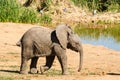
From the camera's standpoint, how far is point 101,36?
97.3ft

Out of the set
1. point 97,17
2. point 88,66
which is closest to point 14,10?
point 97,17

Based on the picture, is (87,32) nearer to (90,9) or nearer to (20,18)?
(20,18)

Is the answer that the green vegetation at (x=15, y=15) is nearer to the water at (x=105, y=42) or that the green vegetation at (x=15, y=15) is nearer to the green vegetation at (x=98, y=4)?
the water at (x=105, y=42)

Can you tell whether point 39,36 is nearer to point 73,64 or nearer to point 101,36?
point 73,64

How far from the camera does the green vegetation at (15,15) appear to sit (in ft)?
108

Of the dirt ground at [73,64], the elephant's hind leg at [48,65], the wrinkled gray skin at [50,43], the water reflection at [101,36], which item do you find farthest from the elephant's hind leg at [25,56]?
the water reflection at [101,36]

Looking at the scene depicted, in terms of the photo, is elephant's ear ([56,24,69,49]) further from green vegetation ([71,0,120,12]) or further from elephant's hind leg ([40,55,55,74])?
green vegetation ([71,0,120,12])

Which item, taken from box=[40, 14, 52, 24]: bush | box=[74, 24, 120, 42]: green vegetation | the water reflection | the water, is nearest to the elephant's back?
the water

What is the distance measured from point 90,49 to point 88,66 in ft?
18.4

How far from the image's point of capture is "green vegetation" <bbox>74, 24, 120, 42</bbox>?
30.1 m

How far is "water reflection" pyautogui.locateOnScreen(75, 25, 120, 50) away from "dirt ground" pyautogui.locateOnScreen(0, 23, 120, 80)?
3098mm

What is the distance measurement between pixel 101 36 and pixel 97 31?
3285mm

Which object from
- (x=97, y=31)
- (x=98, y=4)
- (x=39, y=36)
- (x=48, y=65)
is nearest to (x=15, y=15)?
(x=97, y=31)

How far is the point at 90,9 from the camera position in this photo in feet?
139
